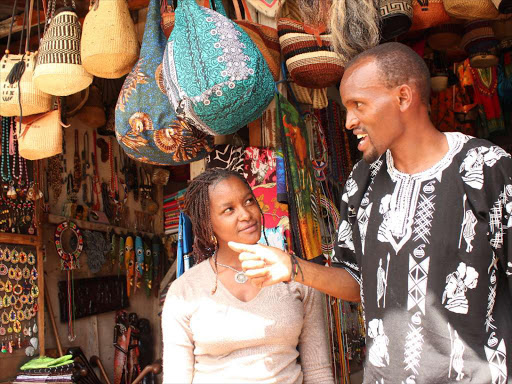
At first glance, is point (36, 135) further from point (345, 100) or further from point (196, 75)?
point (345, 100)

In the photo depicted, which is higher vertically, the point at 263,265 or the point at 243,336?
the point at 263,265

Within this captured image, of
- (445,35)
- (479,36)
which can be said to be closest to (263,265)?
(445,35)

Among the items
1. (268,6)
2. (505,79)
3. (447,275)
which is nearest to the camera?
(447,275)

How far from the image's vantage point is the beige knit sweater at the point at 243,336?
6.92ft

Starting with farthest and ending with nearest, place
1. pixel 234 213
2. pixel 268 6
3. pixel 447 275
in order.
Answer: pixel 268 6 < pixel 234 213 < pixel 447 275

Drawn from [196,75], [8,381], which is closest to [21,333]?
[8,381]

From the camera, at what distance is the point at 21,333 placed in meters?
4.00

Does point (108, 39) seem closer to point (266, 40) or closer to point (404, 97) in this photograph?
point (266, 40)

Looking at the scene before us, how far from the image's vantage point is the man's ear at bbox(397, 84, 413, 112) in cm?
170

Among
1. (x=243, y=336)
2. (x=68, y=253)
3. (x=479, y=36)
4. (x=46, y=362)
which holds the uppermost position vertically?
(x=479, y=36)

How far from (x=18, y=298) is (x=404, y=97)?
3326 millimetres

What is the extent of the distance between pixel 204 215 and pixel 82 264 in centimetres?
297

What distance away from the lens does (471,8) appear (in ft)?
7.89

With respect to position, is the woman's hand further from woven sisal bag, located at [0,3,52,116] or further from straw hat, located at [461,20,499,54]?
straw hat, located at [461,20,499,54]
